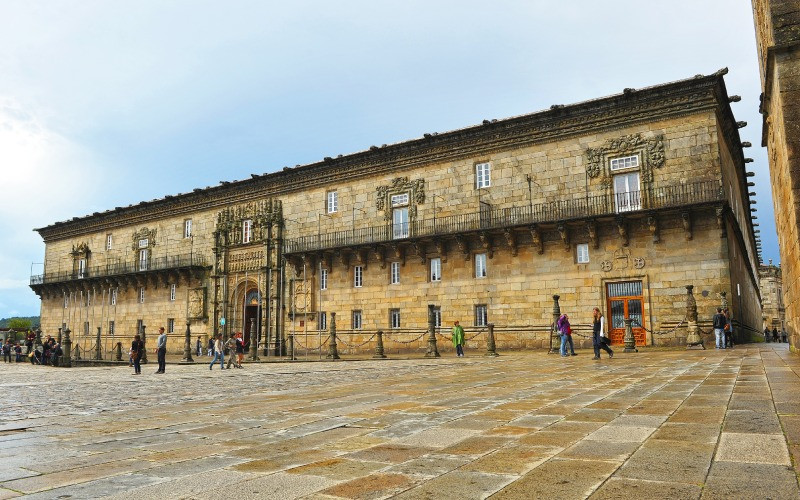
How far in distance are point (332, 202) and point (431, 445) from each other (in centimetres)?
2447

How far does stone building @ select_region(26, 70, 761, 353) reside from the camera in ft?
62.7

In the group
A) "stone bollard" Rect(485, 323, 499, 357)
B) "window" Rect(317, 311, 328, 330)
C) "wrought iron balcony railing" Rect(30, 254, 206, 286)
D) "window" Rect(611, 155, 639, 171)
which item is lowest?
"stone bollard" Rect(485, 323, 499, 357)

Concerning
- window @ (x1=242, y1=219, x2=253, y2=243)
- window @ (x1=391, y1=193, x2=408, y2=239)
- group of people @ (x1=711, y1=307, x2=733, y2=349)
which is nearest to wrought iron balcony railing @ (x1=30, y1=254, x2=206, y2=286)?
window @ (x1=242, y1=219, x2=253, y2=243)

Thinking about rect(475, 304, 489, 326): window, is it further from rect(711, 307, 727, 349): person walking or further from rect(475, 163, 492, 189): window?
rect(711, 307, 727, 349): person walking

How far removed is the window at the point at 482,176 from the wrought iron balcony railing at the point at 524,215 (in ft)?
3.79

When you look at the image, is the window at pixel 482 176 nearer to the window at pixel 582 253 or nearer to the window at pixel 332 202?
the window at pixel 582 253

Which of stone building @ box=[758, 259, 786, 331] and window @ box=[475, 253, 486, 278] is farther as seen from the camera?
stone building @ box=[758, 259, 786, 331]

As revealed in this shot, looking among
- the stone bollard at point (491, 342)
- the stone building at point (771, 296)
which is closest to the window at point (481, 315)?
the stone bollard at point (491, 342)

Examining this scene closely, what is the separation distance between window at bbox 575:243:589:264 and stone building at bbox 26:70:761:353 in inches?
2.1

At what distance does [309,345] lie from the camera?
26875 millimetres

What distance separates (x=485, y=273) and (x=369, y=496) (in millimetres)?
20598

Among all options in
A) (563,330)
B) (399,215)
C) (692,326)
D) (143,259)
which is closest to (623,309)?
(692,326)

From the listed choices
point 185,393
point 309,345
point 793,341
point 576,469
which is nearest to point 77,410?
point 185,393

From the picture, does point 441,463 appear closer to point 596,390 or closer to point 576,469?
point 576,469
